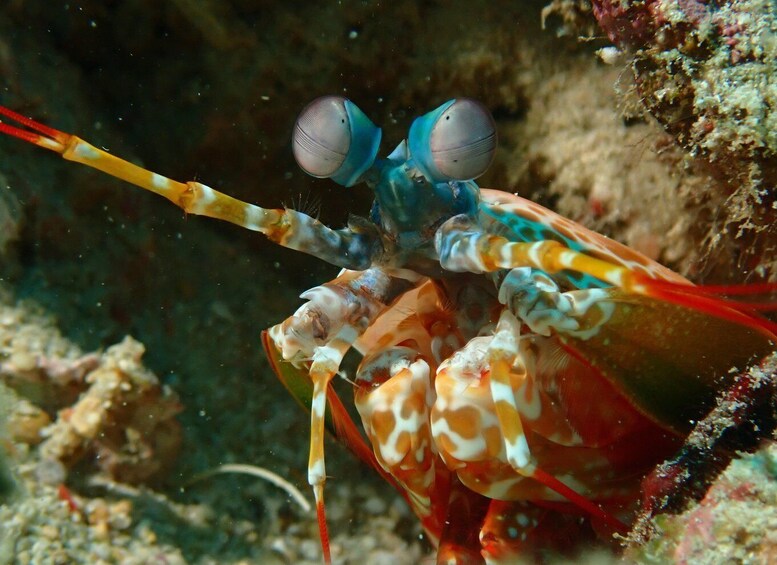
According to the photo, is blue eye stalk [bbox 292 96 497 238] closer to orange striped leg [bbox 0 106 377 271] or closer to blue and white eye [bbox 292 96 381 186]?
blue and white eye [bbox 292 96 381 186]

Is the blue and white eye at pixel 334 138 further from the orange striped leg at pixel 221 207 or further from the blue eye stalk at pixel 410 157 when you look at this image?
the orange striped leg at pixel 221 207

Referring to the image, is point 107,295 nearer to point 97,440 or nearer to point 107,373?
point 107,373

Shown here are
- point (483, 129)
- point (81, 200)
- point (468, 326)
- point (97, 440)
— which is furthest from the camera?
point (81, 200)

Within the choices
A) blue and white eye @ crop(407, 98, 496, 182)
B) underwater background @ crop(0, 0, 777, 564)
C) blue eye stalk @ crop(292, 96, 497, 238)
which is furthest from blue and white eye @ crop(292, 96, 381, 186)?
underwater background @ crop(0, 0, 777, 564)

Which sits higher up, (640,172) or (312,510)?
(640,172)

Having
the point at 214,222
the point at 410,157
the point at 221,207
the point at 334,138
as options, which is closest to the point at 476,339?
the point at 410,157

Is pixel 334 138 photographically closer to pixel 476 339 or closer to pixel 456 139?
pixel 456 139

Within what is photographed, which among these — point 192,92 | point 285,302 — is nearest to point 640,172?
point 285,302
